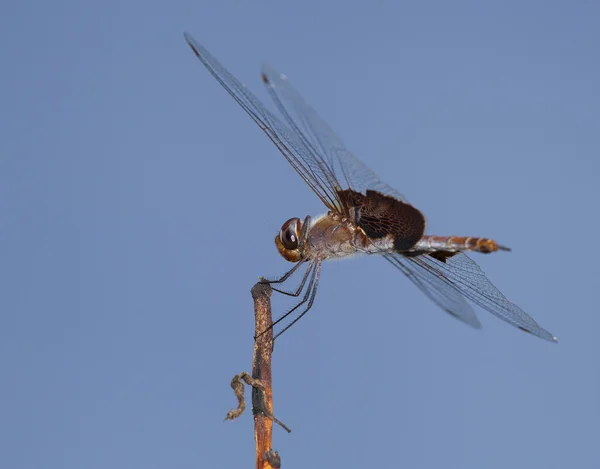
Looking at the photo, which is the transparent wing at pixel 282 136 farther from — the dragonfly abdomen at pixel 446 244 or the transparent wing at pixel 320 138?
the dragonfly abdomen at pixel 446 244

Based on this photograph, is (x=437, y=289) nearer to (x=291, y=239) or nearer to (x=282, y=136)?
(x=291, y=239)

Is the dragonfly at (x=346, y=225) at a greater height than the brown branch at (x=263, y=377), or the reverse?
the dragonfly at (x=346, y=225)

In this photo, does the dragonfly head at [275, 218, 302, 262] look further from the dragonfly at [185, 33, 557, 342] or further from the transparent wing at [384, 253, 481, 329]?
the transparent wing at [384, 253, 481, 329]

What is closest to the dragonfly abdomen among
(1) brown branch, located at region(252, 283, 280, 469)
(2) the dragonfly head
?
(2) the dragonfly head

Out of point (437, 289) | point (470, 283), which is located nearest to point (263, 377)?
point (437, 289)

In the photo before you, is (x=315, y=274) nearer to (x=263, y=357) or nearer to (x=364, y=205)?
(x=364, y=205)

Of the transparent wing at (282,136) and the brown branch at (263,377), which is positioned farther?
the transparent wing at (282,136)

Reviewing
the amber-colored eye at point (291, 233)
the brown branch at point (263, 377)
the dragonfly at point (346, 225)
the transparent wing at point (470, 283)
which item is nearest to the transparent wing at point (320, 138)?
the dragonfly at point (346, 225)

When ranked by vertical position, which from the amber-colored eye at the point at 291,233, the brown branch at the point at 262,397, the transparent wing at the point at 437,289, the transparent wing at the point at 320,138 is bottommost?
the brown branch at the point at 262,397
